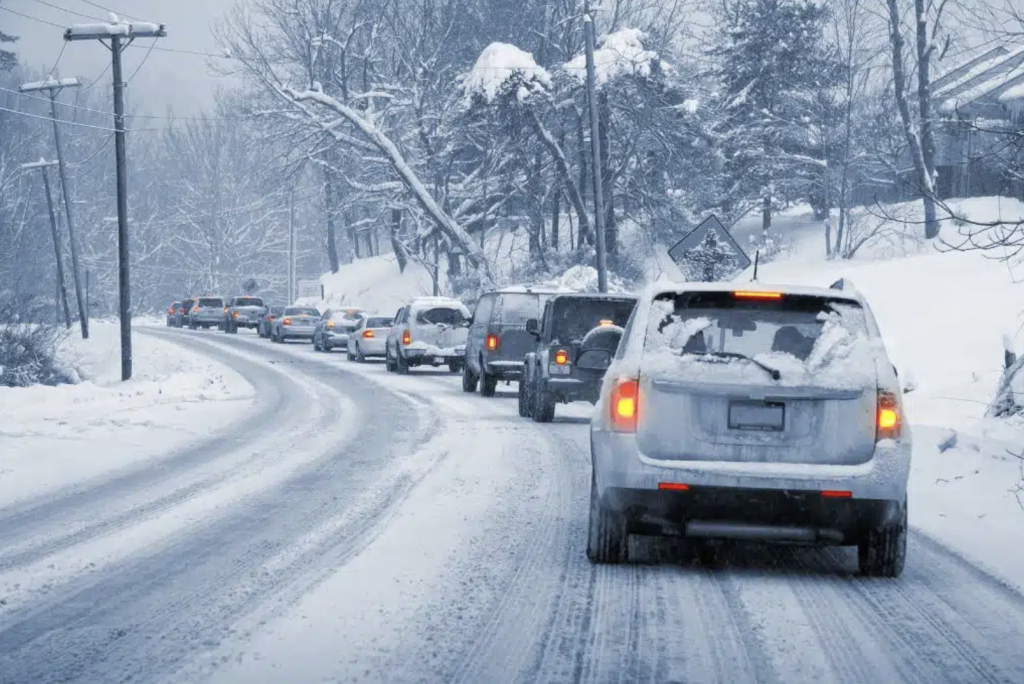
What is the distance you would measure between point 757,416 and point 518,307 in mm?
15941

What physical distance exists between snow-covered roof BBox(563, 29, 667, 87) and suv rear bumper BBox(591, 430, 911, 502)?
37.4m

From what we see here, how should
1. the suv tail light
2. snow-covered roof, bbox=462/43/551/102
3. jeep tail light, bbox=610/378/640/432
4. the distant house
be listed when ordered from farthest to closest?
1. snow-covered roof, bbox=462/43/551/102
2. the distant house
3. the suv tail light
4. jeep tail light, bbox=610/378/640/432

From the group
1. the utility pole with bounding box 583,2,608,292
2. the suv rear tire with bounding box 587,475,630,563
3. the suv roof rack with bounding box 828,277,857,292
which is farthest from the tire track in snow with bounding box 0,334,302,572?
the utility pole with bounding box 583,2,608,292

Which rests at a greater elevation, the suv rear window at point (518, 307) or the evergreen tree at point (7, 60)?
the evergreen tree at point (7, 60)

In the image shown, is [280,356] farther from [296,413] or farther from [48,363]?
[296,413]

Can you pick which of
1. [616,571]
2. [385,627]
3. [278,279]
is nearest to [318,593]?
[385,627]

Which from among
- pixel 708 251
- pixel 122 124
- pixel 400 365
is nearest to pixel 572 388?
pixel 708 251

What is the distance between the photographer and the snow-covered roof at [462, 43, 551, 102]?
142 ft

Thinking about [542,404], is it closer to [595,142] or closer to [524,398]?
[524,398]

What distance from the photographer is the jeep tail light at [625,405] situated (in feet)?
24.8

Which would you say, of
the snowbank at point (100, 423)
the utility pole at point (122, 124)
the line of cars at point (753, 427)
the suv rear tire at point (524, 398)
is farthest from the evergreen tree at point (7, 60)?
the line of cars at point (753, 427)

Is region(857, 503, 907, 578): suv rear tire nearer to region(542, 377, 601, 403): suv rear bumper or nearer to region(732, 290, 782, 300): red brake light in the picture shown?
region(732, 290, 782, 300): red brake light

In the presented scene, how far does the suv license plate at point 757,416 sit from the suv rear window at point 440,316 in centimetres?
2477

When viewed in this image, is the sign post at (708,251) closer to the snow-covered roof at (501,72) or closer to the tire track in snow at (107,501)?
the tire track in snow at (107,501)
